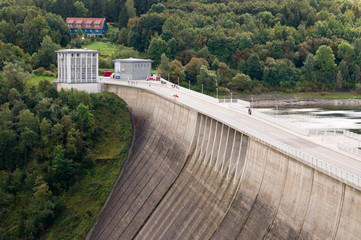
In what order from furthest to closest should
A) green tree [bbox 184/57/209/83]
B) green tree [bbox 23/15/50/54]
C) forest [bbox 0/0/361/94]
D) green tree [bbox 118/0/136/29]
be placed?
green tree [bbox 118/0/136/29] → green tree [bbox 184/57/209/83] → forest [bbox 0/0/361/94] → green tree [bbox 23/15/50/54]

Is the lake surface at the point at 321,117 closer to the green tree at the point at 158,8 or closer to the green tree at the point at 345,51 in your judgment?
the green tree at the point at 345,51

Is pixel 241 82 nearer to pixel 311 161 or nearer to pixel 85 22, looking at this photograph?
pixel 85 22

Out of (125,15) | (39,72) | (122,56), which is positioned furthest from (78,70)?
(125,15)

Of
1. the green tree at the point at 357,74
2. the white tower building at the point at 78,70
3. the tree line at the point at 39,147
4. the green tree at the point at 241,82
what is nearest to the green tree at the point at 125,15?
the green tree at the point at 241,82

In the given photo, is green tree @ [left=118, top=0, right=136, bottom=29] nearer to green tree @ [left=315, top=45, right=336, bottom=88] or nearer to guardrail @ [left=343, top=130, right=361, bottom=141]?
green tree @ [left=315, top=45, right=336, bottom=88]

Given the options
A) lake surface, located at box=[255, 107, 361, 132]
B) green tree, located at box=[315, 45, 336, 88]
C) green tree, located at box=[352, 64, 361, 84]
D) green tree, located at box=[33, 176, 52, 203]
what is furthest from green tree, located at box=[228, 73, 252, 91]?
green tree, located at box=[33, 176, 52, 203]

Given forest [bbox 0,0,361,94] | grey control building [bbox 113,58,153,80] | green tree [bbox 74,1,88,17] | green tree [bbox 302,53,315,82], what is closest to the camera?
grey control building [bbox 113,58,153,80]
